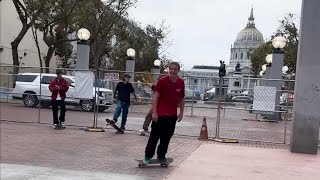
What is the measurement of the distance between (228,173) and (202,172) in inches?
17.1

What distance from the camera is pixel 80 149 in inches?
387

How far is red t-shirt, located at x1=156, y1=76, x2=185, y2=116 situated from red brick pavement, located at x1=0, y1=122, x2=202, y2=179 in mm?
974

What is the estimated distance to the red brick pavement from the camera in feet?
26.2

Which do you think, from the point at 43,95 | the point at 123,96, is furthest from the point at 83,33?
the point at 123,96

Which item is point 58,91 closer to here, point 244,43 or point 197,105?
point 197,105

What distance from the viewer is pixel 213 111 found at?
16516mm

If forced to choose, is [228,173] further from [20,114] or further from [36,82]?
[36,82]

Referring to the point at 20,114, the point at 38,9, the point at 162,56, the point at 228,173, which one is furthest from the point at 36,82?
the point at 162,56

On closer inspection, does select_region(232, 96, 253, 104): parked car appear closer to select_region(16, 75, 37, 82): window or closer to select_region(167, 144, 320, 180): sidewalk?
select_region(167, 144, 320, 180): sidewalk

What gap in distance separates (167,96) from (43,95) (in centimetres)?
1128

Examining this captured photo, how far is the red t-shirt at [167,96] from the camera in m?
7.99

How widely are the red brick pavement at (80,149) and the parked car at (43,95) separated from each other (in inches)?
91.3

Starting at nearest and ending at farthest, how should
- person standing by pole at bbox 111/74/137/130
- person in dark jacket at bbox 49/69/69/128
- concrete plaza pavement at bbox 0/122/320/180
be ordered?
concrete plaza pavement at bbox 0/122/320/180 < person standing by pole at bbox 111/74/137/130 < person in dark jacket at bbox 49/69/69/128

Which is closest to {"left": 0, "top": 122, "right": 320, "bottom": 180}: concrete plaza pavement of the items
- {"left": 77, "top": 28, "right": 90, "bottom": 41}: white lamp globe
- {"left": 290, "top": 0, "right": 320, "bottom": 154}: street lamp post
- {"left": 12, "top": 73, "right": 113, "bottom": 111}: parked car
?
{"left": 290, "top": 0, "right": 320, "bottom": 154}: street lamp post
